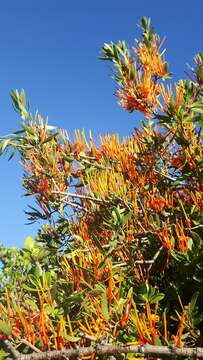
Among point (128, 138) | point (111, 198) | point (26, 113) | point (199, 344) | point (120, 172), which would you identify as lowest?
point (199, 344)

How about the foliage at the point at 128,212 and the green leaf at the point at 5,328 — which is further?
the foliage at the point at 128,212

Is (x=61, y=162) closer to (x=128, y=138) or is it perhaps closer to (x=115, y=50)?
(x=128, y=138)

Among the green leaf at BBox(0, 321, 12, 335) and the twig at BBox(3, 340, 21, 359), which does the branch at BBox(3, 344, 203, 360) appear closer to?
the twig at BBox(3, 340, 21, 359)

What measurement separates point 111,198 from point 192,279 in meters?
0.93

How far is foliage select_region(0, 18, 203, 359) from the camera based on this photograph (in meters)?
2.83

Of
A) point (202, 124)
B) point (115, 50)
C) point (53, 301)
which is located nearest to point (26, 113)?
point (115, 50)

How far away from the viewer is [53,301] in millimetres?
2787

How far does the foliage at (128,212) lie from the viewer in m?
2.83

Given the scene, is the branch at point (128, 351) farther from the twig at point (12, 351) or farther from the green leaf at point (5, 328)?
the green leaf at point (5, 328)

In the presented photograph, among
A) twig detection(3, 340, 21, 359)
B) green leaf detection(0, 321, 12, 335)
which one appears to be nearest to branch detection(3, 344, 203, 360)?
twig detection(3, 340, 21, 359)

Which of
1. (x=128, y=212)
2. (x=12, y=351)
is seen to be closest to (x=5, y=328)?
(x=12, y=351)

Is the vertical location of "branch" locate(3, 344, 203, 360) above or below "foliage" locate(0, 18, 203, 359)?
below

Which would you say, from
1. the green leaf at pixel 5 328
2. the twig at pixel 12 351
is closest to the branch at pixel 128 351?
the twig at pixel 12 351

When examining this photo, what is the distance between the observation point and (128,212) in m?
3.79
